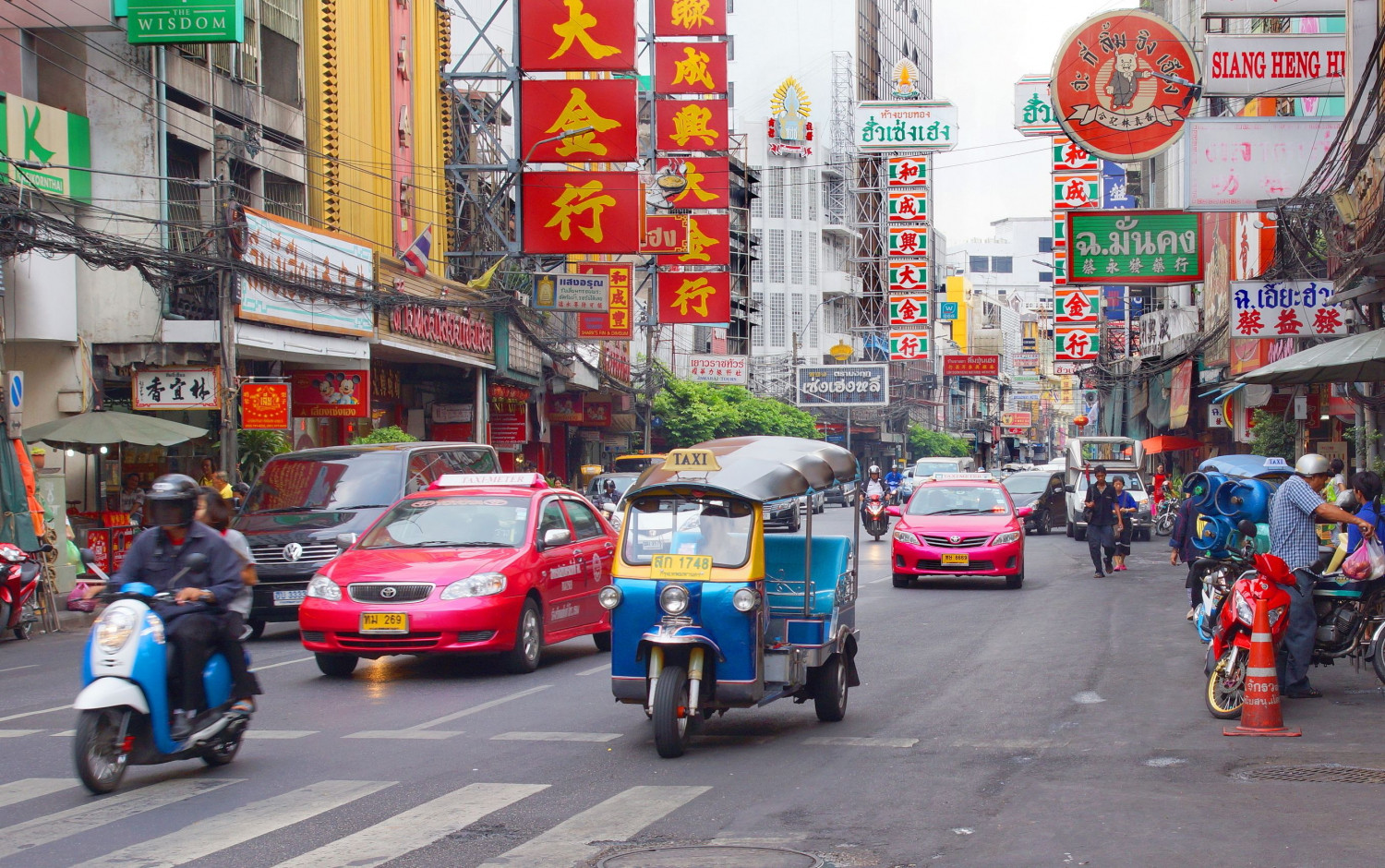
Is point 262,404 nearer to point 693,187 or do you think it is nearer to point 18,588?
point 18,588

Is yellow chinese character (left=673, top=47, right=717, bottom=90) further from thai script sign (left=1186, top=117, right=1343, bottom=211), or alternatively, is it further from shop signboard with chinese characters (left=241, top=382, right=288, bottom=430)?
thai script sign (left=1186, top=117, right=1343, bottom=211)

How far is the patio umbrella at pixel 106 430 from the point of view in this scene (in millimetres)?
19453

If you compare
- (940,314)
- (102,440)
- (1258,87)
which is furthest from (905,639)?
(940,314)

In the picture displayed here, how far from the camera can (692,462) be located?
9.55 metres

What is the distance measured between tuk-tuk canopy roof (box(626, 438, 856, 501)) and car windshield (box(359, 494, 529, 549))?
3.48m

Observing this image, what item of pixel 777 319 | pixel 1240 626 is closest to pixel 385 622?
pixel 1240 626

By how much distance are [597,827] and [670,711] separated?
172 centimetres

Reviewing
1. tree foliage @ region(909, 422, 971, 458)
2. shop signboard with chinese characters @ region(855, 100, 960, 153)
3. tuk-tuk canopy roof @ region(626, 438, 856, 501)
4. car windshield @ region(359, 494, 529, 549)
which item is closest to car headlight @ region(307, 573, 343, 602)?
car windshield @ region(359, 494, 529, 549)

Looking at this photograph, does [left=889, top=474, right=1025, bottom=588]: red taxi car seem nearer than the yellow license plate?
No

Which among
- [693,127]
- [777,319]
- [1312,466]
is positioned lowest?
[1312,466]

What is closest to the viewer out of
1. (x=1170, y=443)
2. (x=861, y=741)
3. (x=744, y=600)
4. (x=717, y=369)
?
(x=744, y=600)

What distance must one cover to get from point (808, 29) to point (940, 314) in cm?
2599

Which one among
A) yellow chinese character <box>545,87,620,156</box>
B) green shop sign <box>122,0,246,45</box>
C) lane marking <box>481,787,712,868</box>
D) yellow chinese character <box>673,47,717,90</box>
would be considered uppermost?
yellow chinese character <box>673,47,717,90</box>

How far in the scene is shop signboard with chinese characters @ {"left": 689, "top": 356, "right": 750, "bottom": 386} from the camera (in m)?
63.3
